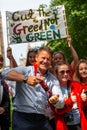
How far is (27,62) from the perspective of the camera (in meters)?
7.14

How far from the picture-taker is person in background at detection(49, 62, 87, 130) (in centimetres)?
586

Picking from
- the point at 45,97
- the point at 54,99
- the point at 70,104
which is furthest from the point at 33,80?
the point at 70,104

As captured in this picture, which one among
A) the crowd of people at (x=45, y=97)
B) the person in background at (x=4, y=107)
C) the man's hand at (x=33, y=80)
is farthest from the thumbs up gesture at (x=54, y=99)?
the person in background at (x=4, y=107)

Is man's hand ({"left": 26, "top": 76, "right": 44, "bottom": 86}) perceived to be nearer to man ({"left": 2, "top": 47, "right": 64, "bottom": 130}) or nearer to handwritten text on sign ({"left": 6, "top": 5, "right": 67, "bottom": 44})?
man ({"left": 2, "top": 47, "right": 64, "bottom": 130})

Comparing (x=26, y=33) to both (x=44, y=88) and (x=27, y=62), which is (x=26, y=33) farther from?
(x=44, y=88)

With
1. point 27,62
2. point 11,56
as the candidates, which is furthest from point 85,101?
point 11,56

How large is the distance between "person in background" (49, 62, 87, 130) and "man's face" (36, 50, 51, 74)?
1.86ft

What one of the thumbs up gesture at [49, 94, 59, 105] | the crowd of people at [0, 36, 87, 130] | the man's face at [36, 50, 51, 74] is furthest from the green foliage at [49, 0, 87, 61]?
the thumbs up gesture at [49, 94, 59, 105]

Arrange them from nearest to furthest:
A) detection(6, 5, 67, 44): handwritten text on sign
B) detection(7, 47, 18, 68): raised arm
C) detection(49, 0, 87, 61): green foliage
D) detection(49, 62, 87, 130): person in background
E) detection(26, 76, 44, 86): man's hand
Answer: detection(26, 76, 44, 86): man's hand
detection(49, 62, 87, 130): person in background
detection(7, 47, 18, 68): raised arm
detection(6, 5, 67, 44): handwritten text on sign
detection(49, 0, 87, 61): green foliage

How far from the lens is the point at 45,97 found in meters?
5.50

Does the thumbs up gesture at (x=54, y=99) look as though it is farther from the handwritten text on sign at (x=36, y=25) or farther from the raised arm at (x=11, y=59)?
the handwritten text on sign at (x=36, y=25)

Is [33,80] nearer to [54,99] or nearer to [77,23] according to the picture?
[54,99]

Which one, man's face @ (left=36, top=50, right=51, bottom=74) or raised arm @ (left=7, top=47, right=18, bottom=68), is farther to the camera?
raised arm @ (left=7, top=47, right=18, bottom=68)

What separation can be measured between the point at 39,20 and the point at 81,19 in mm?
12028
